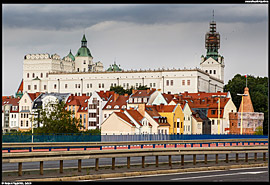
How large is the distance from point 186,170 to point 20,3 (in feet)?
40.1

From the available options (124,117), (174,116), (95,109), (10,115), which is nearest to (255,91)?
(95,109)

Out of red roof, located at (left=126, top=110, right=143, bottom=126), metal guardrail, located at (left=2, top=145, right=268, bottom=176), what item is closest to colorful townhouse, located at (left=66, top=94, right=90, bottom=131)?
red roof, located at (left=126, top=110, right=143, bottom=126)

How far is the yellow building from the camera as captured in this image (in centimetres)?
10838

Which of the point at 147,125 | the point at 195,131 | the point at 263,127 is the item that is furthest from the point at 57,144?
the point at 263,127

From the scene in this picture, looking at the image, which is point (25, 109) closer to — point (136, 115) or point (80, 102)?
point (80, 102)

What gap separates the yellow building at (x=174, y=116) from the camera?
108m

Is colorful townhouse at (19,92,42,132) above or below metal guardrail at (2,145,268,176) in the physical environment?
above

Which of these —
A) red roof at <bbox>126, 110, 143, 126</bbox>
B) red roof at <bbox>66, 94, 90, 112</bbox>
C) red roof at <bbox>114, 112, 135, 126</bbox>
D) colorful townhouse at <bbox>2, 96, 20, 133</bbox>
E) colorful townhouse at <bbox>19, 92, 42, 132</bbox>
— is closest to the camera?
red roof at <bbox>114, 112, 135, 126</bbox>

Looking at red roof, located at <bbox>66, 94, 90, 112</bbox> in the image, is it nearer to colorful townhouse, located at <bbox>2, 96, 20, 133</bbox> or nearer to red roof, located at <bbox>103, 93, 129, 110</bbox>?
red roof, located at <bbox>103, 93, 129, 110</bbox>

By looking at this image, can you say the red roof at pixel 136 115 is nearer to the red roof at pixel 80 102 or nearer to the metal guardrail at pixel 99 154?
the red roof at pixel 80 102

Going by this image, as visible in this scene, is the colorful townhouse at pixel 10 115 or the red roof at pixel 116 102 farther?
the colorful townhouse at pixel 10 115

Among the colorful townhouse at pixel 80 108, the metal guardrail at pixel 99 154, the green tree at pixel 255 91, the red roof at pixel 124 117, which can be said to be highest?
the green tree at pixel 255 91

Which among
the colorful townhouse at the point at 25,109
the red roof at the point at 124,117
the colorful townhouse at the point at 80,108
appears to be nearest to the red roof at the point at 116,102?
the colorful townhouse at the point at 80,108

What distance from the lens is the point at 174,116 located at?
108 m
